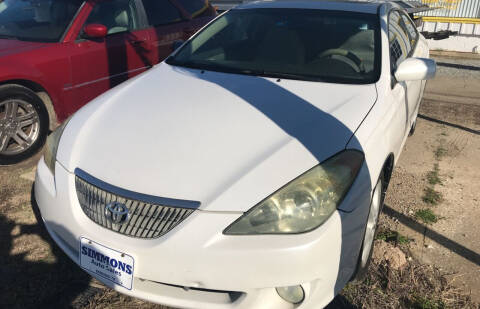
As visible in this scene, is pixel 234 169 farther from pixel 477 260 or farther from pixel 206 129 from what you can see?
pixel 477 260

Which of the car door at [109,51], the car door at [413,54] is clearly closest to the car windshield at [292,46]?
the car door at [413,54]

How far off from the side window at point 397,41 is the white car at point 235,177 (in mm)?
167

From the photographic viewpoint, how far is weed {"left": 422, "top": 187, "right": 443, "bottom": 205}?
A: 3297 millimetres

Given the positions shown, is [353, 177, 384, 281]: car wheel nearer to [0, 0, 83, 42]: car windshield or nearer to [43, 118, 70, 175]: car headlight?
[43, 118, 70, 175]: car headlight

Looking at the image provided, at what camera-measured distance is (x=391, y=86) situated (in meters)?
2.64

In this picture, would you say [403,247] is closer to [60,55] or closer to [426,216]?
[426,216]

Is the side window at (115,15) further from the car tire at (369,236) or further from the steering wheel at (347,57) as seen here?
the car tire at (369,236)

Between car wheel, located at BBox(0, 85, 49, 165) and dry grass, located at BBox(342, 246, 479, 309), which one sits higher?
car wheel, located at BBox(0, 85, 49, 165)

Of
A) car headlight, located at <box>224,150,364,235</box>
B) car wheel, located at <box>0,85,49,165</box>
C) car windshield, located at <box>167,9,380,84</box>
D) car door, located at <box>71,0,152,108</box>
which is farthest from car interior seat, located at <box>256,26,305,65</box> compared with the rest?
car wheel, located at <box>0,85,49,165</box>

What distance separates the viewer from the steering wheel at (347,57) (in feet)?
9.02

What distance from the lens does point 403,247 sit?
8.86 feet

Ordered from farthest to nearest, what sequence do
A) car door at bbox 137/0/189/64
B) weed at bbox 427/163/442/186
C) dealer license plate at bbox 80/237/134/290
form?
car door at bbox 137/0/189/64, weed at bbox 427/163/442/186, dealer license plate at bbox 80/237/134/290

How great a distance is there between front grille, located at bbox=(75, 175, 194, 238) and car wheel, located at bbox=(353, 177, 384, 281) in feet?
3.27

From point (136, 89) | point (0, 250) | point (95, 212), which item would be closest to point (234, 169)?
point (95, 212)
